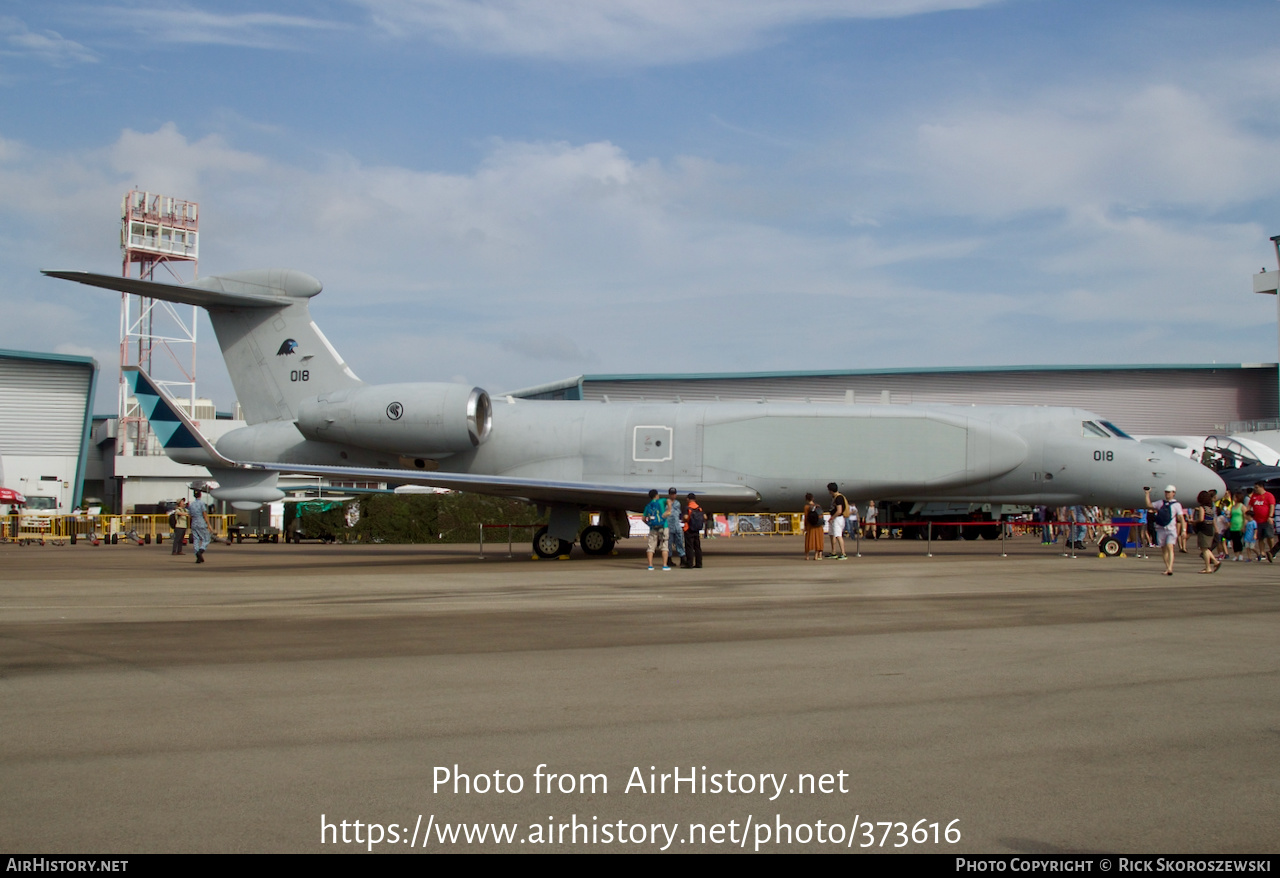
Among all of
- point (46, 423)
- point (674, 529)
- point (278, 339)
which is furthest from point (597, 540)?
point (46, 423)

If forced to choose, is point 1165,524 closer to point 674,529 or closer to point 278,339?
point 674,529

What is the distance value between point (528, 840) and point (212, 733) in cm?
221

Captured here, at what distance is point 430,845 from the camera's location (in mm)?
3500

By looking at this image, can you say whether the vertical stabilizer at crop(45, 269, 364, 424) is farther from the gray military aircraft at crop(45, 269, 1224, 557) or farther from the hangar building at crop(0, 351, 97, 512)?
the hangar building at crop(0, 351, 97, 512)

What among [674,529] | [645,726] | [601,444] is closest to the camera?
[645,726]

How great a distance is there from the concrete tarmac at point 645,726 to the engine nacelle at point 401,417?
398 inches

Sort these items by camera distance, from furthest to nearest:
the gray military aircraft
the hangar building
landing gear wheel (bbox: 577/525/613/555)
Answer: the hangar building < landing gear wheel (bbox: 577/525/613/555) < the gray military aircraft

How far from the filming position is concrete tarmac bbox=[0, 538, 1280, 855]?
3629 mm

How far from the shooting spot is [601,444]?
21094mm

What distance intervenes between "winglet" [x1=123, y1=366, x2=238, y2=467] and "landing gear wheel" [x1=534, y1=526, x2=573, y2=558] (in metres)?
6.72

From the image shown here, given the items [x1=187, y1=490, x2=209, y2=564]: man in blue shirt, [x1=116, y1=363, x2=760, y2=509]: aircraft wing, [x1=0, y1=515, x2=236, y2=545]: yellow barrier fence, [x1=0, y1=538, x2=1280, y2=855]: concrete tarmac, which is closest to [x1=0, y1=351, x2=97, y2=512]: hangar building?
[x1=0, y1=515, x2=236, y2=545]: yellow barrier fence

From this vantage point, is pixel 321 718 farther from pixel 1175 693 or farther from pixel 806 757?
pixel 1175 693

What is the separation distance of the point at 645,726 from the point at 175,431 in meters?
19.7
